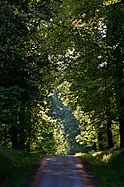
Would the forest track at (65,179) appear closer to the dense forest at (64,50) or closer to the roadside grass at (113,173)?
the roadside grass at (113,173)

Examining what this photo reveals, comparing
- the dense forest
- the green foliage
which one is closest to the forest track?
the dense forest

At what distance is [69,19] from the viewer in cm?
2366

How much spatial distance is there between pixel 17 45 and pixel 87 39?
7682mm

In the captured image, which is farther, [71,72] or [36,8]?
[71,72]

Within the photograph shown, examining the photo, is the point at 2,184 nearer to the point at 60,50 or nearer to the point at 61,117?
the point at 60,50

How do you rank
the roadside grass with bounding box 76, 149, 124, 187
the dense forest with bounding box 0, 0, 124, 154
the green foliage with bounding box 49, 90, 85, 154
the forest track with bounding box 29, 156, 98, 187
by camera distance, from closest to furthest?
the dense forest with bounding box 0, 0, 124, 154, the forest track with bounding box 29, 156, 98, 187, the roadside grass with bounding box 76, 149, 124, 187, the green foliage with bounding box 49, 90, 85, 154

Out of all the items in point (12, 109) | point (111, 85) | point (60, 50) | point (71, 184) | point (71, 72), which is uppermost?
point (60, 50)

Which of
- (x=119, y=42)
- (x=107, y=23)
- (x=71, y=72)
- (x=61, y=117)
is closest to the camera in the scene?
(x=119, y=42)

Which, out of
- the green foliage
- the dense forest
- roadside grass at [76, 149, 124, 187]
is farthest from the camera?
the green foliage

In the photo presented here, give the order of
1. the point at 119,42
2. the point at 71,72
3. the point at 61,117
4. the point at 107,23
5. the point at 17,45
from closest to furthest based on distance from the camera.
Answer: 1. the point at 17,45
2. the point at 119,42
3. the point at 107,23
4. the point at 71,72
5. the point at 61,117

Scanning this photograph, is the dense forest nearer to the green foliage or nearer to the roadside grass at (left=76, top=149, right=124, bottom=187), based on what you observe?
the roadside grass at (left=76, top=149, right=124, bottom=187)

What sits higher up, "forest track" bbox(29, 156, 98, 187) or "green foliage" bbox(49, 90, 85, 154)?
"green foliage" bbox(49, 90, 85, 154)

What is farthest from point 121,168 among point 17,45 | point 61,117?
point 61,117

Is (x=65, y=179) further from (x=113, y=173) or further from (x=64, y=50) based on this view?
(x=64, y=50)
